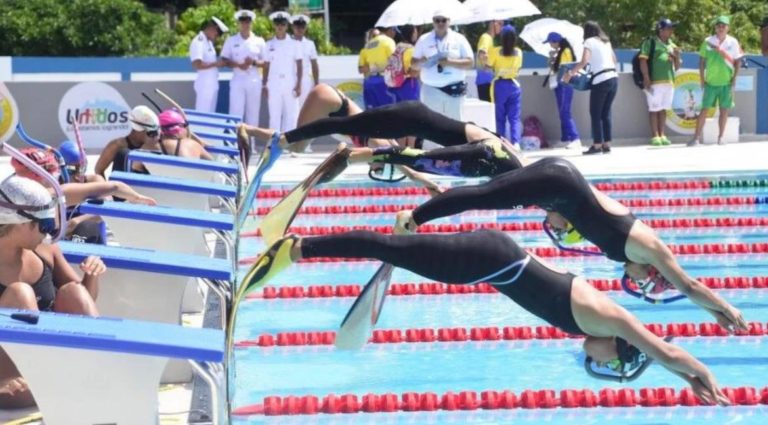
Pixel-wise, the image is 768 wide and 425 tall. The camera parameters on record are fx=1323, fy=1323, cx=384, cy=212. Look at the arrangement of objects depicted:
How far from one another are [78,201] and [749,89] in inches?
519

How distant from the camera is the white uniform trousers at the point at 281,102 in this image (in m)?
15.9

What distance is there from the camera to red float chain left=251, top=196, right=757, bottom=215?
11859 millimetres

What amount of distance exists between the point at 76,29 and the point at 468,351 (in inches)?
864

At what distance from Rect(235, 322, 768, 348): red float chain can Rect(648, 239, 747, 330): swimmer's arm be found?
1973mm

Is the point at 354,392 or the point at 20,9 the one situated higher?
the point at 20,9

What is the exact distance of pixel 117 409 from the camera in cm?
414

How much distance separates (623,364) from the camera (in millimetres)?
4957

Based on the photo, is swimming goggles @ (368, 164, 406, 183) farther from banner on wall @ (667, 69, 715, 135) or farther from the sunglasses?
banner on wall @ (667, 69, 715, 135)

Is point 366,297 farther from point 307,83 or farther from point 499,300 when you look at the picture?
point 307,83

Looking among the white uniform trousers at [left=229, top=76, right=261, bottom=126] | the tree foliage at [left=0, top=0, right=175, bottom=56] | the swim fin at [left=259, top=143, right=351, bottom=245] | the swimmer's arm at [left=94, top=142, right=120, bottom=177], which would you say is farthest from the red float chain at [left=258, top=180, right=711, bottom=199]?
the tree foliage at [left=0, top=0, right=175, bottom=56]

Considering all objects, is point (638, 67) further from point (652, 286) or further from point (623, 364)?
point (623, 364)

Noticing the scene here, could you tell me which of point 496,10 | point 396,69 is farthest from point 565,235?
point 496,10

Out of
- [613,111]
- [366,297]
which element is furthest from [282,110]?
[366,297]

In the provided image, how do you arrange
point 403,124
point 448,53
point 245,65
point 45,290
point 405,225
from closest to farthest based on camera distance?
point 45,290, point 405,225, point 403,124, point 448,53, point 245,65
